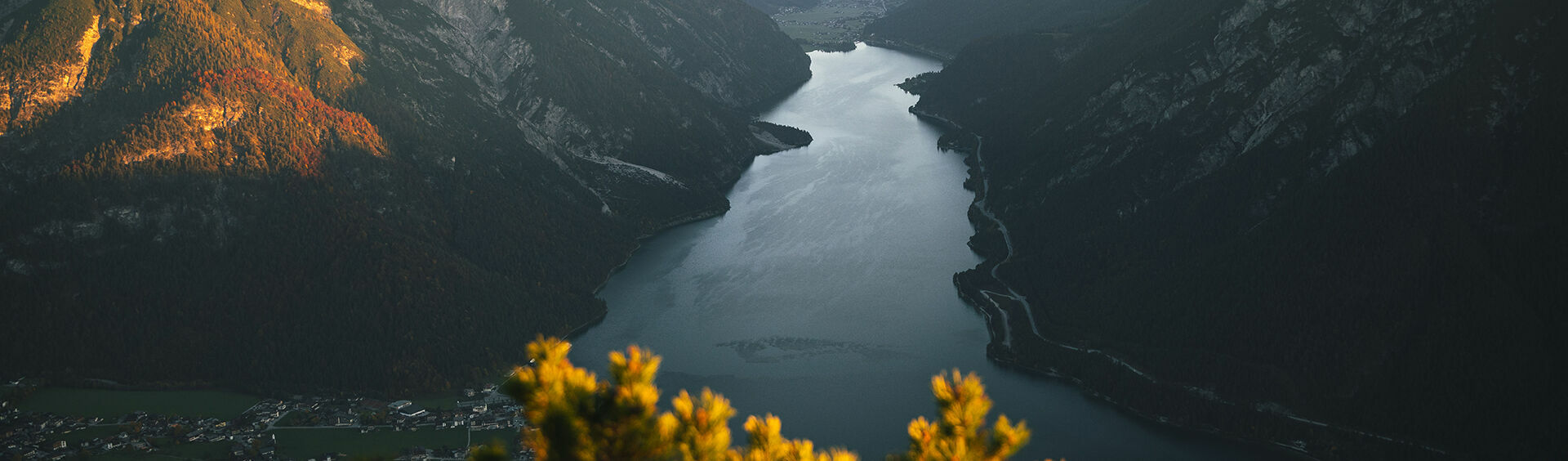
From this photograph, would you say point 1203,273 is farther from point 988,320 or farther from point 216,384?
point 216,384

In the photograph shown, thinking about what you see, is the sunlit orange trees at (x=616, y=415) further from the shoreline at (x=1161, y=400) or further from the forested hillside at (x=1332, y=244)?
the forested hillside at (x=1332, y=244)

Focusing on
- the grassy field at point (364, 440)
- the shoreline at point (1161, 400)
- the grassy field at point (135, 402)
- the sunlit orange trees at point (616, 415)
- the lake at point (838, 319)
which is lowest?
the grassy field at point (135, 402)

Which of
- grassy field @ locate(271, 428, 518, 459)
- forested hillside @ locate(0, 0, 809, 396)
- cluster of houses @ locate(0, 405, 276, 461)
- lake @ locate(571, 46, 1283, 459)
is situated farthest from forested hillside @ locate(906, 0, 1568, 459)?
cluster of houses @ locate(0, 405, 276, 461)

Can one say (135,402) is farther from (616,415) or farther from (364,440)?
(616,415)

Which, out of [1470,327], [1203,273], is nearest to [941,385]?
[1470,327]

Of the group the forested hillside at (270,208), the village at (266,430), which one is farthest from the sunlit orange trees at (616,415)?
the forested hillside at (270,208)
